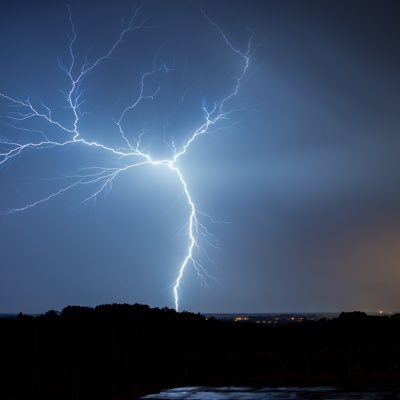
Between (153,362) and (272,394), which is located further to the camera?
(153,362)

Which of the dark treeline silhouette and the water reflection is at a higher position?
the dark treeline silhouette

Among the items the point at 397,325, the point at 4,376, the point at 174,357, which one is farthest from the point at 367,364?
the point at 397,325

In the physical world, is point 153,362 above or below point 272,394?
above

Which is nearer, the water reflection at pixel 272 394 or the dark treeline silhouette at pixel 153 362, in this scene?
the water reflection at pixel 272 394

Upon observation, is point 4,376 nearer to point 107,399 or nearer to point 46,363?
point 46,363

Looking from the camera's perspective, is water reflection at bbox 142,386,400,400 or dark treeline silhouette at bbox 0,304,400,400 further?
dark treeline silhouette at bbox 0,304,400,400
